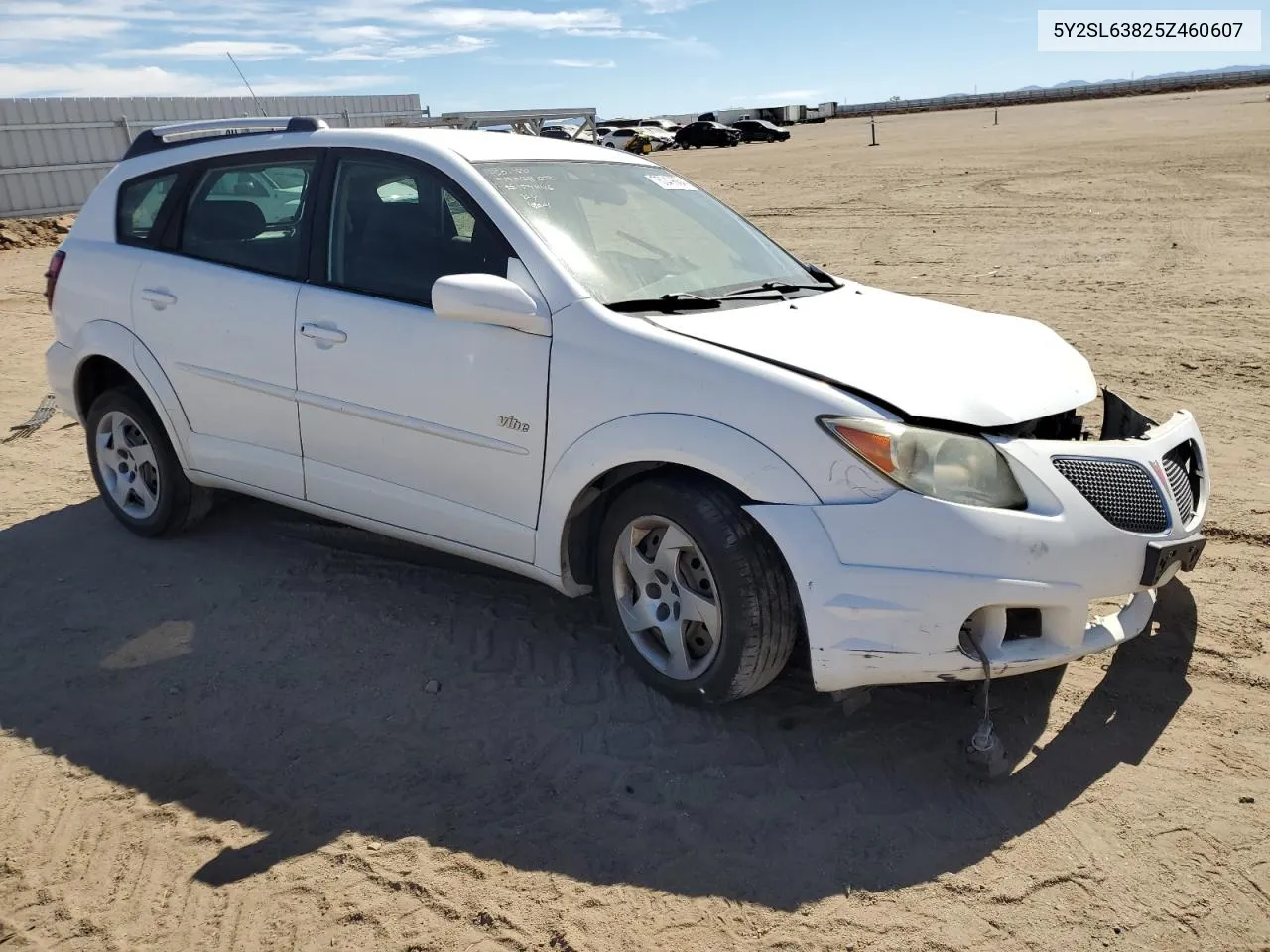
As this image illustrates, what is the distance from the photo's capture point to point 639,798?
3.28 meters

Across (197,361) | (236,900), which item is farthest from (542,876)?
(197,361)

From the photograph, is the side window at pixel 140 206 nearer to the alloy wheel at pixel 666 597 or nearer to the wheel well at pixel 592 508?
the wheel well at pixel 592 508

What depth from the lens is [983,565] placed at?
302cm

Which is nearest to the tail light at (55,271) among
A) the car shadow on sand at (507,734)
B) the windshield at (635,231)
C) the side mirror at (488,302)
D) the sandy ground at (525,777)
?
the sandy ground at (525,777)

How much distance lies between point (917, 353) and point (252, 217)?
9.70ft

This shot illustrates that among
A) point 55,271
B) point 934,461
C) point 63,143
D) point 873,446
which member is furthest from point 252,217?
point 63,143

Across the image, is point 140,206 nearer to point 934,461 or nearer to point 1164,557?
point 934,461

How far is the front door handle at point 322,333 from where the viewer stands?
422 cm

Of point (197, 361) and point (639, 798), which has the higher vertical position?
point (197, 361)

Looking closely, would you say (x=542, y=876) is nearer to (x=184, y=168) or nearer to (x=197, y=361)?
(x=197, y=361)

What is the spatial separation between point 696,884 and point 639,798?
0.41 meters

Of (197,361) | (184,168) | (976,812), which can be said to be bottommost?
(976,812)

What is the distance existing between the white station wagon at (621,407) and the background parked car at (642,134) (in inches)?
1616

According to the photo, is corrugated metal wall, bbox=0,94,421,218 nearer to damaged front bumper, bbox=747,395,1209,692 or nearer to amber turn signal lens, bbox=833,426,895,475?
amber turn signal lens, bbox=833,426,895,475
